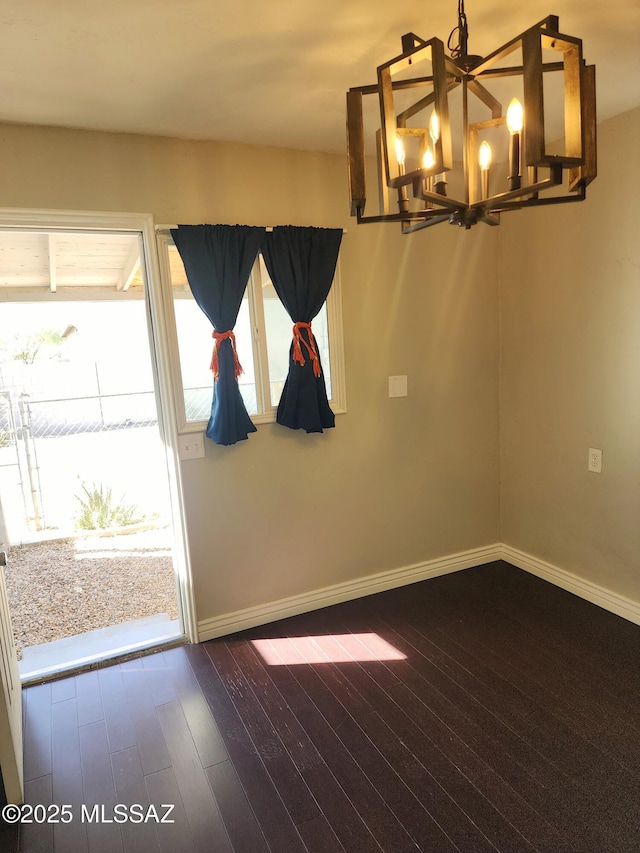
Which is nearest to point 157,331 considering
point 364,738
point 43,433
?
point 364,738

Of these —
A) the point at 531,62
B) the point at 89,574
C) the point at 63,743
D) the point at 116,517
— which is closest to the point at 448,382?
the point at 531,62

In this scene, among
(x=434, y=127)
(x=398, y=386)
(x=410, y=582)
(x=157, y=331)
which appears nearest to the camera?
(x=434, y=127)

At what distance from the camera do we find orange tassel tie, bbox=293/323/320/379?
8.69 feet

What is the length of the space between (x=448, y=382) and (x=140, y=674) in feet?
7.59

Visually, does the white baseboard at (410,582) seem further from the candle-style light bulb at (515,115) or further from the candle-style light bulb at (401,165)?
the candle-style light bulb at (515,115)

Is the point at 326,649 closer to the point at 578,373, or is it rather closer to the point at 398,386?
the point at 398,386

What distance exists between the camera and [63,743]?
81.0 inches

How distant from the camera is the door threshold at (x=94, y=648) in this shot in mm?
2529

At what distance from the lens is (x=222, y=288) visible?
2.50 metres

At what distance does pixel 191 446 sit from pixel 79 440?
9.94ft

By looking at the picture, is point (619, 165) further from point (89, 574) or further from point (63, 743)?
point (89, 574)

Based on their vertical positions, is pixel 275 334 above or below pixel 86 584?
above

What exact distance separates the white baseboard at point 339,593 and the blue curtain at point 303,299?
1.00m

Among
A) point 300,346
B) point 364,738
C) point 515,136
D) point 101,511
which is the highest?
point 515,136
